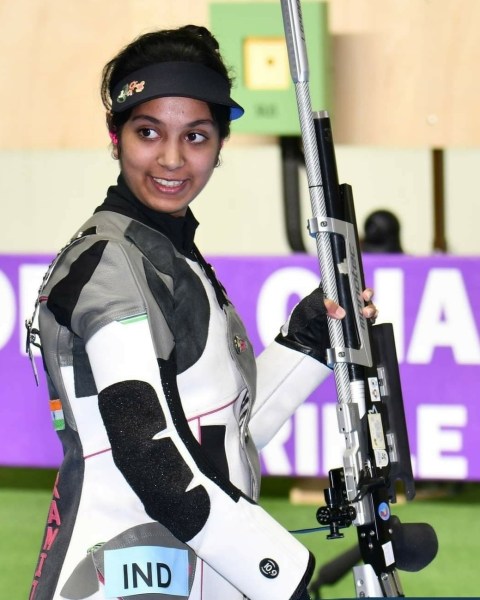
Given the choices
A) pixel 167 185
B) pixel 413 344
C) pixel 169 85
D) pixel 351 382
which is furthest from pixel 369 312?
pixel 413 344

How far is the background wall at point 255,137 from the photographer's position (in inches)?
252

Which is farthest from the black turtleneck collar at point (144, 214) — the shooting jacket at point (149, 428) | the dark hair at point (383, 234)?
the dark hair at point (383, 234)

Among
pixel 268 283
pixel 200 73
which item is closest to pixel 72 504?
pixel 200 73

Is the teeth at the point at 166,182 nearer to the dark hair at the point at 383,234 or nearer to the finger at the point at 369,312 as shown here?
the finger at the point at 369,312

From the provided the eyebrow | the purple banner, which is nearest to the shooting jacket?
the eyebrow

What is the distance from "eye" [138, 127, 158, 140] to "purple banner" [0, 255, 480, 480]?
3018 millimetres

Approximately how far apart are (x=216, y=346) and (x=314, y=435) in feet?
10.3

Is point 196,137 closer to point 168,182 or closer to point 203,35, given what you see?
point 168,182

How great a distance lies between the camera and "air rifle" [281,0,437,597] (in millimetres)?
2162

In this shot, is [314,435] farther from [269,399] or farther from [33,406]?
[269,399]

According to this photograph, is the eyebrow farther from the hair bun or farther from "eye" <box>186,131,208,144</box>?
the hair bun

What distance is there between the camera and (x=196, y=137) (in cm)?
212

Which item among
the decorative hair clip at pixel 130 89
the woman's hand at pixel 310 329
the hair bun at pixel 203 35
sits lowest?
the woman's hand at pixel 310 329

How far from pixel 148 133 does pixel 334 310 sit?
0.45 metres
